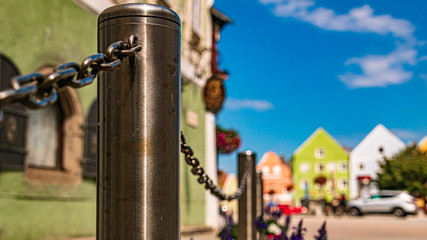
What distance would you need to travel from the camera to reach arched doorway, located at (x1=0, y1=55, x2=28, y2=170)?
6.48m

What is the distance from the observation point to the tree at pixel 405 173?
1806 inches

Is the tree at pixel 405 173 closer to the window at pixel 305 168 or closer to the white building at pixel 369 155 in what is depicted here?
the white building at pixel 369 155

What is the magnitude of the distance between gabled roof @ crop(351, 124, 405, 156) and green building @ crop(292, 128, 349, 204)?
220 centimetres

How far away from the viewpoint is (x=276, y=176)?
68.2 metres

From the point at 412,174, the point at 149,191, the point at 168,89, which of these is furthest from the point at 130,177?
the point at 412,174

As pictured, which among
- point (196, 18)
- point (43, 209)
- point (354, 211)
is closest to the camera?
point (43, 209)

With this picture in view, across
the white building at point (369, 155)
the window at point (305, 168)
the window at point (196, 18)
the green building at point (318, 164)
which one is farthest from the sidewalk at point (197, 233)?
the window at point (305, 168)

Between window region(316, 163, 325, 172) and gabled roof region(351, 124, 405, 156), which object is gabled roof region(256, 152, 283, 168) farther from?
Result: gabled roof region(351, 124, 405, 156)

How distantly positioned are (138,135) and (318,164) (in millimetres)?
65183

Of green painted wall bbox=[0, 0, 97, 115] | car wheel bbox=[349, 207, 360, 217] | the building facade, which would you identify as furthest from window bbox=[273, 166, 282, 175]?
green painted wall bbox=[0, 0, 97, 115]

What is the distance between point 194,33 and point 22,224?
25.1 feet

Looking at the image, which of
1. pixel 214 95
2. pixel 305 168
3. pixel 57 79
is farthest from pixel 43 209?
pixel 305 168

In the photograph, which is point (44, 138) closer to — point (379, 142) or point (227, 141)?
point (227, 141)

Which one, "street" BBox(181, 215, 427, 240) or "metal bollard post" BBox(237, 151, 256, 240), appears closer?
"metal bollard post" BBox(237, 151, 256, 240)
